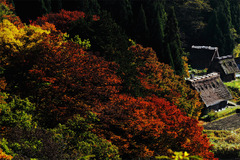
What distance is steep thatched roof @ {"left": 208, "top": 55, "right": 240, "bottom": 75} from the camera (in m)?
78.5

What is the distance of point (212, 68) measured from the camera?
80125 millimetres

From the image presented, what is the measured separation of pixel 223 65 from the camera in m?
79.2

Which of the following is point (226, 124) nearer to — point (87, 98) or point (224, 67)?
point (224, 67)

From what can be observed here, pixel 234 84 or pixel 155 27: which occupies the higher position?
pixel 155 27

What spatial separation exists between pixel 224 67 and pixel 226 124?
95.9 ft

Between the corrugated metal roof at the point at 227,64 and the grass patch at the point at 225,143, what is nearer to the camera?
the grass patch at the point at 225,143

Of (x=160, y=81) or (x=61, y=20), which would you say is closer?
(x=160, y=81)

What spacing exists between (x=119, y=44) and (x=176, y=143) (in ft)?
45.2

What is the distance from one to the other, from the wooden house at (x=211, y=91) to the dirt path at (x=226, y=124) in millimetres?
3666

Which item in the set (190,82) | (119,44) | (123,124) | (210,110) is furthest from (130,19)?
(123,124)

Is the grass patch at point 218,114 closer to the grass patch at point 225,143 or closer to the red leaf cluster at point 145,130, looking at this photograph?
the grass patch at point 225,143

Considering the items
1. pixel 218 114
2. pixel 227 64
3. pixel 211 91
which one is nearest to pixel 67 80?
pixel 218 114

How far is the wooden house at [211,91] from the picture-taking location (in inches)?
2293

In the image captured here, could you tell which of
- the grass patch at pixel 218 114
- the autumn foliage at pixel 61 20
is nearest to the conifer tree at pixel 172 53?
the grass patch at pixel 218 114
